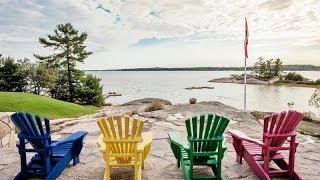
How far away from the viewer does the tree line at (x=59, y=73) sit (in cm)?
2820

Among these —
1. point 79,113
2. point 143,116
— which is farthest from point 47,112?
point 143,116

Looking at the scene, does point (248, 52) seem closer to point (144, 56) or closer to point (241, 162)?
point (241, 162)

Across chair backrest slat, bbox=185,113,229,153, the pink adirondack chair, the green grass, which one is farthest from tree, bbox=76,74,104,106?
chair backrest slat, bbox=185,113,229,153

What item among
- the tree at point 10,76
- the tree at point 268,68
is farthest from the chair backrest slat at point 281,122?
the tree at point 268,68

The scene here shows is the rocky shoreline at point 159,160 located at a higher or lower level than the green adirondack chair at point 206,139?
lower

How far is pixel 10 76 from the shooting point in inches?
1107

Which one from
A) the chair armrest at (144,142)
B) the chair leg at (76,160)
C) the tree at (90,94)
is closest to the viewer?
the chair armrest at (144,142)

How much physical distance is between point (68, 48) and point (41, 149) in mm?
29477

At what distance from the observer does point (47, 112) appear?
42.7 feet

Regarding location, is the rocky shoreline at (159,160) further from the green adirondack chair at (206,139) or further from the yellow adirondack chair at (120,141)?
the green adirondack chair at (206,139)

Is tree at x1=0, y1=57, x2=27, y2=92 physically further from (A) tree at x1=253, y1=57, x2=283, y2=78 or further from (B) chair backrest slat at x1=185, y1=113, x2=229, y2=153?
(A) tree at x1=253, y1=57, x2=283, y2=78

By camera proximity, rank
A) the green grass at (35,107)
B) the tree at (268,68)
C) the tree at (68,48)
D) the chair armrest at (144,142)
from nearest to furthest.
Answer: the chair armrest at (144,142), the green grass at (35,107), the tree at (68,48), the tree at (268,68)

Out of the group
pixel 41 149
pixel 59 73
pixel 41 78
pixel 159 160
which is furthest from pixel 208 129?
pixel 59 73

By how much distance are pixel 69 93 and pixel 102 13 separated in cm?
1581
